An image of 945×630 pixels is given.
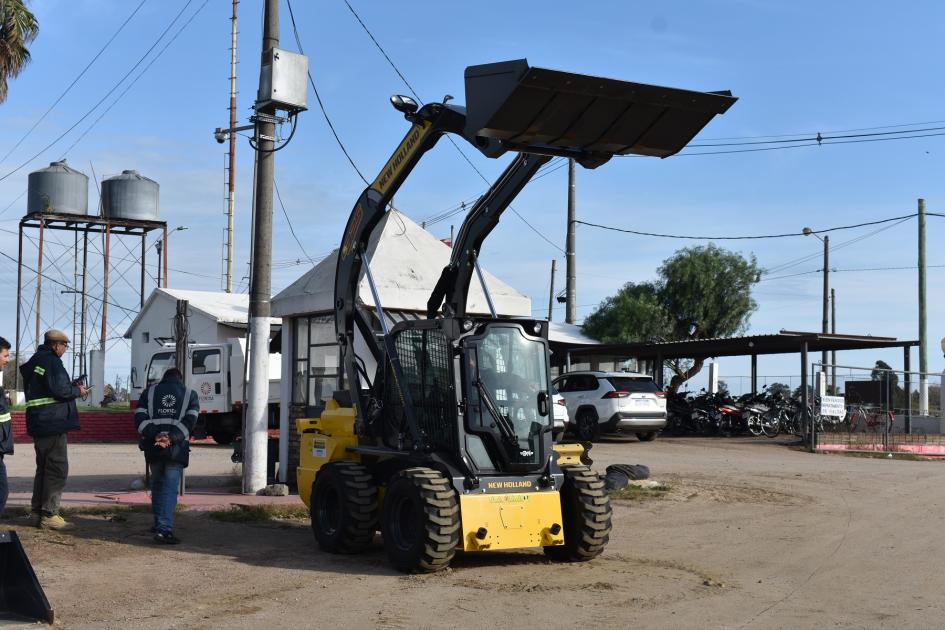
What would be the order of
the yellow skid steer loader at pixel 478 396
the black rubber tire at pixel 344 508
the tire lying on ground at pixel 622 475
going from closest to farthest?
the yellow skid steer loader at pixel 478 396, the black rubber tire at pixel 344 508, the tire lying on ground at pixel 622 475

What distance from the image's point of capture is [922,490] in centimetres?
1620

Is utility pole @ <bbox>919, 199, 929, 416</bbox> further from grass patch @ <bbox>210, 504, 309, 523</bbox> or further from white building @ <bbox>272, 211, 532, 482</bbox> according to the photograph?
grass patch @ <bbox>210, 504, 309, 523</bbox>

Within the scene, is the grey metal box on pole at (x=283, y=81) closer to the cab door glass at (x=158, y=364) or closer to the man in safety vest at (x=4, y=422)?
the man in safety vest at (x=4, y=422)

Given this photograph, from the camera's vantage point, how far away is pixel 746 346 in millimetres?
29562

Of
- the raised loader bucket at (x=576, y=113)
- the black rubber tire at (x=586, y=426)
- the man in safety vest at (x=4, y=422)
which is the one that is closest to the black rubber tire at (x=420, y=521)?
the raised loader bucket at (x=576, y=113)

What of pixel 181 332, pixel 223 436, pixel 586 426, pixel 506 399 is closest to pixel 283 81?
pixel 181 332

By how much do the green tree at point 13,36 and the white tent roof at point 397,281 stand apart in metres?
8.21

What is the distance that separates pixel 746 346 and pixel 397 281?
16304 millimetres

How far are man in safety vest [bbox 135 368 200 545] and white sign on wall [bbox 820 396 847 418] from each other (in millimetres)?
18463

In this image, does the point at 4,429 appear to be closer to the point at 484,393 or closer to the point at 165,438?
the point at 165,438

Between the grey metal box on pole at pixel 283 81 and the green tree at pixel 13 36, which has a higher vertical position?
the green tree at pixel 13 36

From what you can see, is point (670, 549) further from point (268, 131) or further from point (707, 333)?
point (707, 333)

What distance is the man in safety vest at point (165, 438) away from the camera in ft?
34.6

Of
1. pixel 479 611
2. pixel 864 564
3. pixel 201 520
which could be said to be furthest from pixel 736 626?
pixel 201 520
